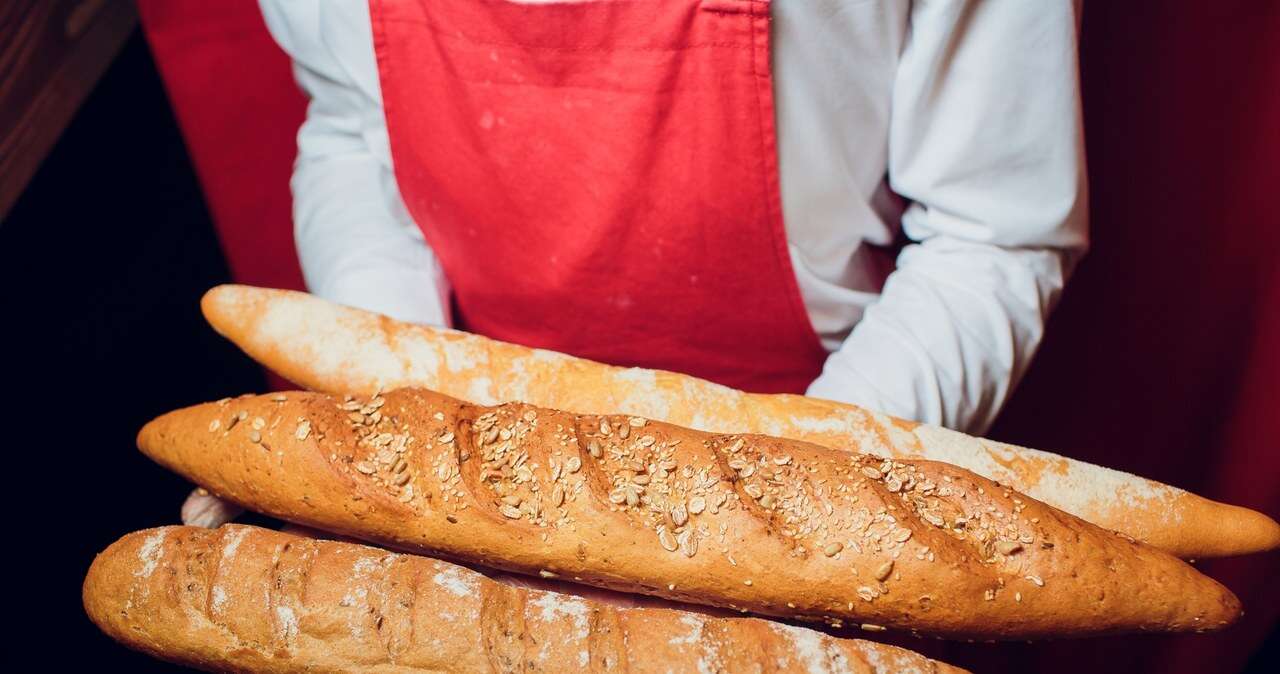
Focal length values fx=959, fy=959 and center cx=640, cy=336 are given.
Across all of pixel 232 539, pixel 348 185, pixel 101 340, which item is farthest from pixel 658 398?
pixel 101 340

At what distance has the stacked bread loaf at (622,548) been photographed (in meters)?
0.79

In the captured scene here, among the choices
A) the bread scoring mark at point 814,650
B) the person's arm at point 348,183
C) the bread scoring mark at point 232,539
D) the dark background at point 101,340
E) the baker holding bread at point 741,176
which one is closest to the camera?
the bread scoring mark at point 814,650

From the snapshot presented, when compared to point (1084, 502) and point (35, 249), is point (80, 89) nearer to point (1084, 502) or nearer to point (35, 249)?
point (35, 249)

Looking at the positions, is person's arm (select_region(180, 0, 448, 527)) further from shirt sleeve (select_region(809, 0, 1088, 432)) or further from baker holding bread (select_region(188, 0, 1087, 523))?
shirt sleeve (select_region(809, 0, 1088, 432))

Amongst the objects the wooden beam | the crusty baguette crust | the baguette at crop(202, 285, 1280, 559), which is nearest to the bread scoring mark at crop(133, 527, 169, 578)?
the crusty baguette crust

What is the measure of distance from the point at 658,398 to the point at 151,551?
0.49 meters

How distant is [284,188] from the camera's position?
1693 millimetres

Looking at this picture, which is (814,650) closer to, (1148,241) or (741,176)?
(741,176)

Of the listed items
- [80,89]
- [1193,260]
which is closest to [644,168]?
[1193,260]

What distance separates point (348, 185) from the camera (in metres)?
1.37

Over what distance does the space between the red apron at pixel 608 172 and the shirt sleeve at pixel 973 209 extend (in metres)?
0.14

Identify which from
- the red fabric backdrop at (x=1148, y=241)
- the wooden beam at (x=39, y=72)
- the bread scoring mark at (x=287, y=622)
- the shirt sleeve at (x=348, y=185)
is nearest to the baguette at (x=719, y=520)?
the bread scoring mark at (x=287, y=622)

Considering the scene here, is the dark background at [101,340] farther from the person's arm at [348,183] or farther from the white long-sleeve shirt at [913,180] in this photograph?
the white long-sleeve shirt at [913,180]

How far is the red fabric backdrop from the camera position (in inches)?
48.2
